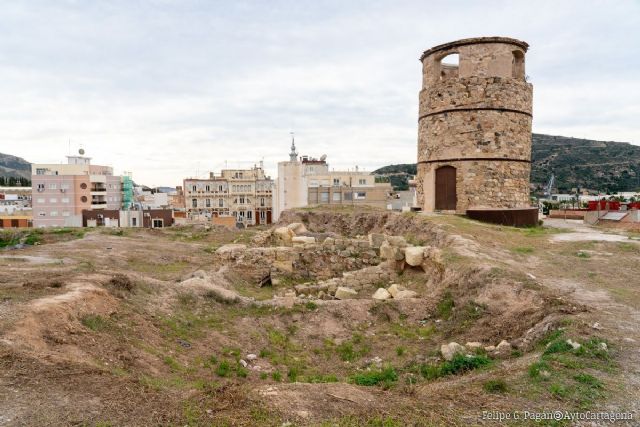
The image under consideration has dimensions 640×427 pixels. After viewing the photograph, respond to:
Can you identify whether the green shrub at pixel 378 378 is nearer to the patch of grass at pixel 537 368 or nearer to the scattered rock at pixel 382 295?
the patch of grass at pixel 537 368

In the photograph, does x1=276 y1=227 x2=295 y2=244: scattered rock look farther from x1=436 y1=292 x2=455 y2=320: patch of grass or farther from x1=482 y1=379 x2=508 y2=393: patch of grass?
x1=482 y1=379 x2=508 y2=393: patch of grass

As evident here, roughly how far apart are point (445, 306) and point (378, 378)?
3.79m

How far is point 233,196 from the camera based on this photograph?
59781mm

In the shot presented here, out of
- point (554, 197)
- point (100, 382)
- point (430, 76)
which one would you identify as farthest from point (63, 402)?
point (554, 197)

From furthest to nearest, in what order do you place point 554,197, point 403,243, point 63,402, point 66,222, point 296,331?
point 554,197 < point 66,222 < point 403,243 < point 296,331 < point 63,402

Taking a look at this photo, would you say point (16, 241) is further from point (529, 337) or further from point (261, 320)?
point (529, 337)

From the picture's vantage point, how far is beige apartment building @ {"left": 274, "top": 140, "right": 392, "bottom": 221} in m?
41.0

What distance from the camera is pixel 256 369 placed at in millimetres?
7418

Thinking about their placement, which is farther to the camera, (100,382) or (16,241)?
(16,241)

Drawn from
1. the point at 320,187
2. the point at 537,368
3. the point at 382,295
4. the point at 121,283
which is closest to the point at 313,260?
the point at 382,295

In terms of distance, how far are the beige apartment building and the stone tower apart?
1540 cm

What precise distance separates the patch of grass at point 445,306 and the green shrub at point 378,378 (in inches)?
119

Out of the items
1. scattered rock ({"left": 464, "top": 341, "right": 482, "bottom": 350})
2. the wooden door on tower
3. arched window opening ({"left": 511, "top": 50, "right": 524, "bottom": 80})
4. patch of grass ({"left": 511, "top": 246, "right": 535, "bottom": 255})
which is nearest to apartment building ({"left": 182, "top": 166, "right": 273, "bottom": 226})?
the wooden door on tower

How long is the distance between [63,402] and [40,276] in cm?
607
